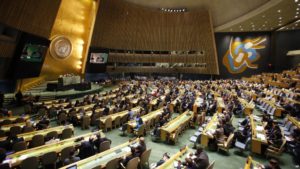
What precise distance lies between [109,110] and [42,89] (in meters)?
10.6

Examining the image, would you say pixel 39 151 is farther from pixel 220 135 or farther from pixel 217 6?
pixel 217 6

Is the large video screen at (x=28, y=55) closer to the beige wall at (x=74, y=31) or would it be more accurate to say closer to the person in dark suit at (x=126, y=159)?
the beige wall at (x=74, y=31)

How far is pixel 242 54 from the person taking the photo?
105 ft

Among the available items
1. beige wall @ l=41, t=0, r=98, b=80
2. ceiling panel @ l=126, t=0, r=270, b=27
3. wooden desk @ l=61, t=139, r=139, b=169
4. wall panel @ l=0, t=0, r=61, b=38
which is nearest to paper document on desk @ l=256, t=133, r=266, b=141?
wooden desk @ l=61, t=139, r=139, b=169

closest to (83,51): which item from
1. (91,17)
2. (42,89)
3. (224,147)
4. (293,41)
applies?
(91,17)

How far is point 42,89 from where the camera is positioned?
18.1 m

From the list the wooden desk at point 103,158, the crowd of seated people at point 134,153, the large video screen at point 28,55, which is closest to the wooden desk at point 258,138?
the crowd of seated people at point 134,153

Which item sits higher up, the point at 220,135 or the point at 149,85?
the point at 149,85

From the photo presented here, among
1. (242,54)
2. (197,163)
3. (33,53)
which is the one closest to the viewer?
(197,163)

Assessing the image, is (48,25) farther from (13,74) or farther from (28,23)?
(13,74)

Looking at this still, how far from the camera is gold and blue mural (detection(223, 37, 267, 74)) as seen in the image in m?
31.6

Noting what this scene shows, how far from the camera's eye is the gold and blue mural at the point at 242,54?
31578 millimetres

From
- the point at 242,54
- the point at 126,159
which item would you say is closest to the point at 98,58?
the point at 126,159

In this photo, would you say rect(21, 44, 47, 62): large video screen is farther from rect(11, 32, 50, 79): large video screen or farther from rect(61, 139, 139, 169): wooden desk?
rect(61, 139, 139, 169): wooden desk
